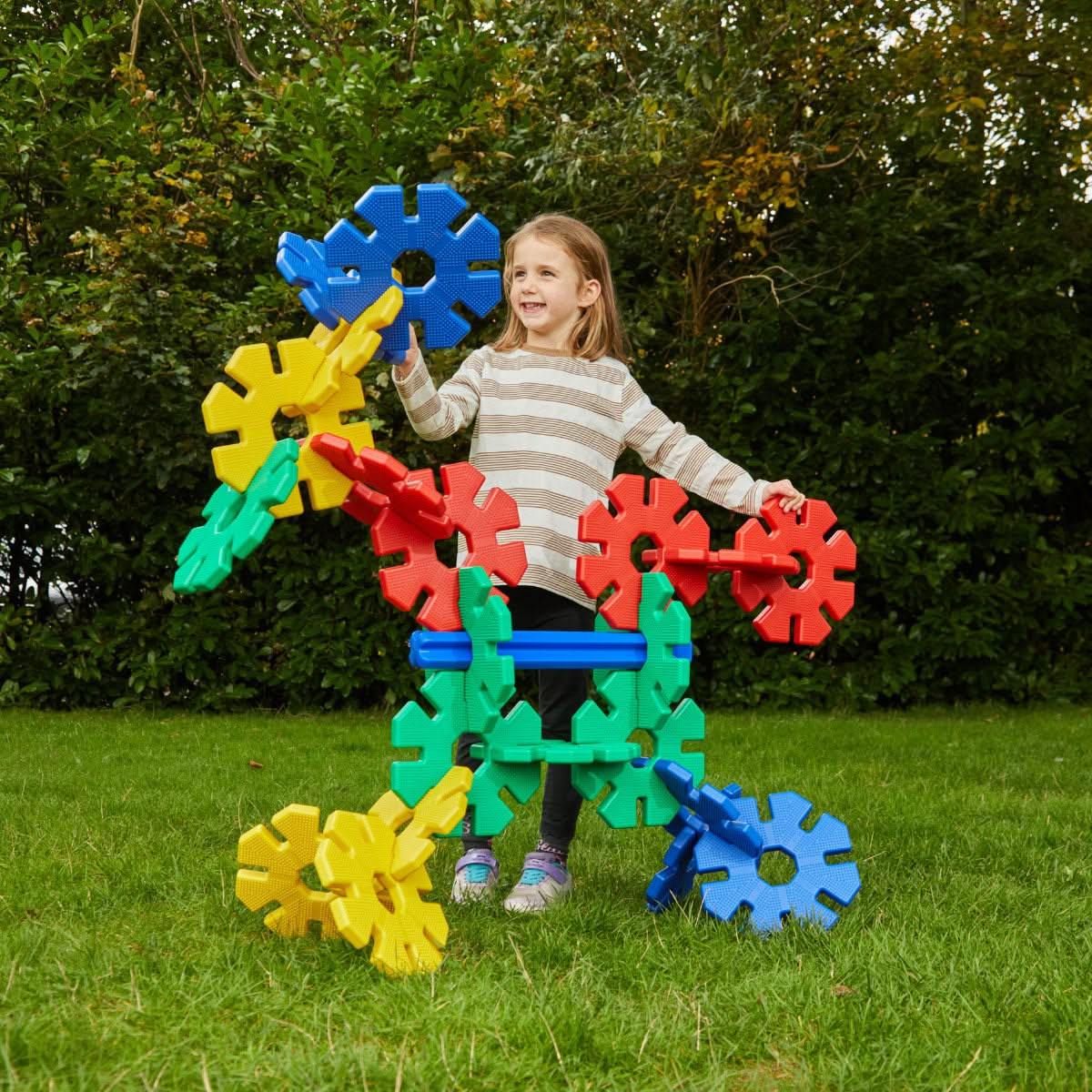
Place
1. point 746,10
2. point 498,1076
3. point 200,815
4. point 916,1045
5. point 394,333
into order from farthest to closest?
1. point 746,10
2. point 200,815
3. point 394,333
4. point 916,1045
5. point 498,1076

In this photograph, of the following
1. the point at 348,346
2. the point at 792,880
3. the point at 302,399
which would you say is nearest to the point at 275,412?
the point at 302,399

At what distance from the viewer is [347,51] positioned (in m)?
5.91

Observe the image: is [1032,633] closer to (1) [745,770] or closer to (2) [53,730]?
(1) [745,770]

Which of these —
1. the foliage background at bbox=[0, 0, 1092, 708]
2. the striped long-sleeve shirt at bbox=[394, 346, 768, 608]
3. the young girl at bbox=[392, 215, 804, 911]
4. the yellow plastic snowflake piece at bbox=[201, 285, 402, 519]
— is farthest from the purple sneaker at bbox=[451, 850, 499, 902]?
the foliage background at bbox=[0, 0, 1092, 708]

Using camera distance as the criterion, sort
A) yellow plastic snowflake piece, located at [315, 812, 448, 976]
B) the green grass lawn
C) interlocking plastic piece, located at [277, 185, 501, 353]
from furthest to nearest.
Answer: interlocking plastic piece, located at [277, 185, 501, 353]
yellow plastic snowflake piece, located at [315, 812, 448, 976]
the green grass lawn

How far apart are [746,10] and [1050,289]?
7.94 ft

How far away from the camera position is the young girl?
282 centimetres

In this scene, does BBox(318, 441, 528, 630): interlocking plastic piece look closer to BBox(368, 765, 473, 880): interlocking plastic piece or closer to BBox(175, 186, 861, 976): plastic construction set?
BBox(175, 186, 861, 976): plastic construction set

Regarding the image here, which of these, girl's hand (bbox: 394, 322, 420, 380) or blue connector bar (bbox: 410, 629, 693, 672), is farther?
girl's hand (bbox: 394, 322, 420, 380)

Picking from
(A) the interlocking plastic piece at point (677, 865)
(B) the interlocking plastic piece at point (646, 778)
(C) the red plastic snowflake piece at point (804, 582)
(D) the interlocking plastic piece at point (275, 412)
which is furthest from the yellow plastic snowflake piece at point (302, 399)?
(A) the interlocking plastic piece at point (677, 865)

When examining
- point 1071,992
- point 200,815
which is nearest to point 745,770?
point 200,815

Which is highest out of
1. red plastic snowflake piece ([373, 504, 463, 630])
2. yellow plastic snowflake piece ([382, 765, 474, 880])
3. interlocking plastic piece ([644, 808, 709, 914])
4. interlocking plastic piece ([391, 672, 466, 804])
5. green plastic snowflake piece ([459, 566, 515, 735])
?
red plastic snowflake piece ([373, 504, 463, 630])

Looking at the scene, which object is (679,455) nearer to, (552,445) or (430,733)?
(552,445)

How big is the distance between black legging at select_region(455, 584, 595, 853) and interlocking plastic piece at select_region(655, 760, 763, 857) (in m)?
0.27
